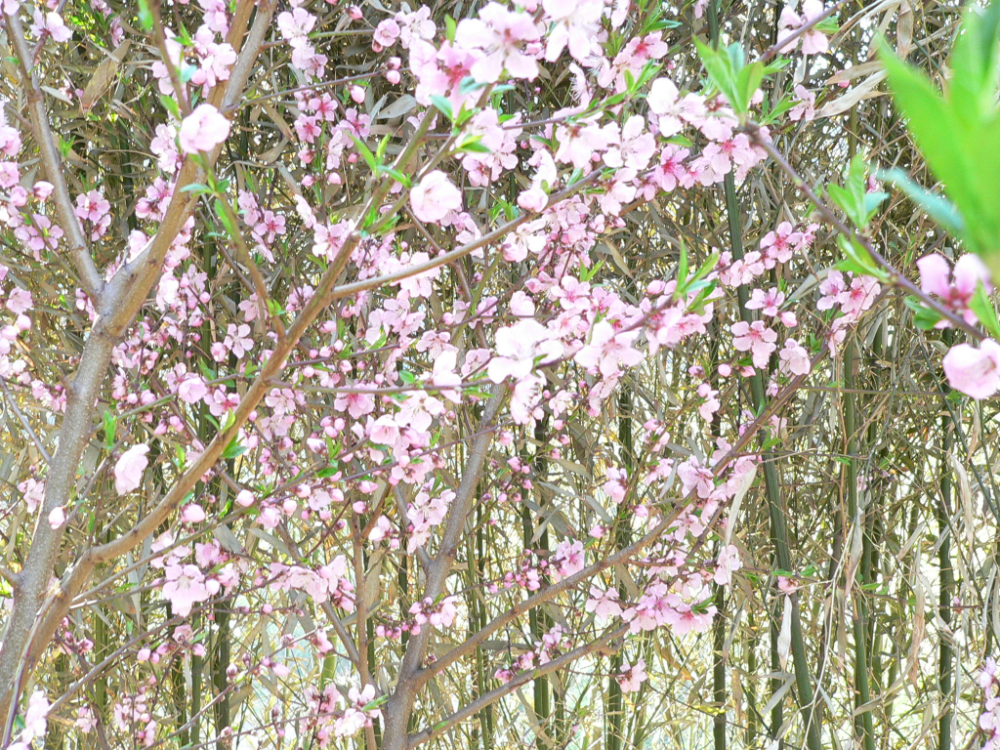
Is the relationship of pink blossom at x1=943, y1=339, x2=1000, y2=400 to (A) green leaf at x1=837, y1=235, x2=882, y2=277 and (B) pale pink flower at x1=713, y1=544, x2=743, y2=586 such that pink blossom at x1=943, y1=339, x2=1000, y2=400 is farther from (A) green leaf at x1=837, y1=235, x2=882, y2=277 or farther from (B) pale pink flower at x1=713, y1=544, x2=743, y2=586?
(B) pale pink flower at x1=713, y1=544, x2=743, y2=586

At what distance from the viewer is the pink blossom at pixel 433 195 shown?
652 millimetres

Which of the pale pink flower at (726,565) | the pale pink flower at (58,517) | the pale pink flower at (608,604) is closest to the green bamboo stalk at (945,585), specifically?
the pale pink flower at (726,565)

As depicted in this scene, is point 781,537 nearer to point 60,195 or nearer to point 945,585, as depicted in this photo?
point 945,585

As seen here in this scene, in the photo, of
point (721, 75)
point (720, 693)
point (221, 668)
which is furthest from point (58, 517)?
point (720, 693)

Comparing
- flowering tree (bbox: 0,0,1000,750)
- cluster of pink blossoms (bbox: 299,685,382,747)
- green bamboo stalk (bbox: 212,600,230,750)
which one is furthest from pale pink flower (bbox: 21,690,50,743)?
green bamboo stalk (bbox: 212,600,230,750)

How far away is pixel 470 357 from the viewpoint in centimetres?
109

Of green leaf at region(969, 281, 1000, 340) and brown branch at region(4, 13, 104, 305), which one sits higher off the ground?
brown branch at region(4, 13, 104, 305)

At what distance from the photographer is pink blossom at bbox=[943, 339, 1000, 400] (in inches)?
15.1

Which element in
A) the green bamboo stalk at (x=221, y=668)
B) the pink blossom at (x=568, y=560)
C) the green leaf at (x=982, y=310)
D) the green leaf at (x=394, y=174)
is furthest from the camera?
the green bamboo stalk at (x=221, y=668)

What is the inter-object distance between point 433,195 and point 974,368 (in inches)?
16.5

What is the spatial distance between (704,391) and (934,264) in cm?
75

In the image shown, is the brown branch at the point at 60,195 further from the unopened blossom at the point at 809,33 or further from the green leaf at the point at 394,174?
the unopened blossom at the point at 809,33

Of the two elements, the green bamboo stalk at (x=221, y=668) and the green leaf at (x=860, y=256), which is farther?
the green bamboo stalk at (x=221, y=668)

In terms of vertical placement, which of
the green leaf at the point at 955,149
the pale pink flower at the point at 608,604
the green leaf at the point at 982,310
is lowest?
the green leaf at the point at 955,149
